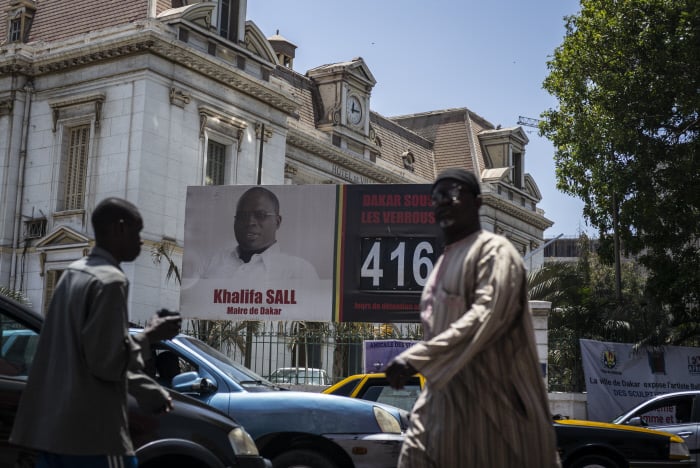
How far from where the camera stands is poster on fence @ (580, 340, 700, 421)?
18141mm

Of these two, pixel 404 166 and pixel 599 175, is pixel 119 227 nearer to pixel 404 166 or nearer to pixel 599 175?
pixel 599 175

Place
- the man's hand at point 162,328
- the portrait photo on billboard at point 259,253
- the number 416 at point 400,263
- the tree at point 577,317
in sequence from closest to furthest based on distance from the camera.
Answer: the man's hand at point 162,328
the number 416 at point 400,263
the portrait photo on billboard at point 259,253
the tree at point 577,317

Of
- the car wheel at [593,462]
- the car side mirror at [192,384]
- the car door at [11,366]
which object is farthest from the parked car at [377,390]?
the car door at [11,366]

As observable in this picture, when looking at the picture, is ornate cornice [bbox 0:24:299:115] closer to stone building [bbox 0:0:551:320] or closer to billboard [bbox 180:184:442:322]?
stone building [bbox 0:0:551:320]

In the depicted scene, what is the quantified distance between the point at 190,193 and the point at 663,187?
527 inches

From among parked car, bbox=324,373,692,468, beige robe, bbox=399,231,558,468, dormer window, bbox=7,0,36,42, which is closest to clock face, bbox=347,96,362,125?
dormer window, bbox=7,0,36,42

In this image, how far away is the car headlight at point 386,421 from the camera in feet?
26.1

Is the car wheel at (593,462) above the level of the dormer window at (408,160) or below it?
below

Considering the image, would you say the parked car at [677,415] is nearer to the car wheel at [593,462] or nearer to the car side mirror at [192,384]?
the car wheel at [593,462]

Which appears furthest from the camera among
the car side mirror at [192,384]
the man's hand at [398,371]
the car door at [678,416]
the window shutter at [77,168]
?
the window shutter at [77,168]

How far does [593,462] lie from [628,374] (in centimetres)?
835

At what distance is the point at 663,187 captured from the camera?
81.5 ft

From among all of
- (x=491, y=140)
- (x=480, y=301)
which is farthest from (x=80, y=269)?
(x=491, y=140)

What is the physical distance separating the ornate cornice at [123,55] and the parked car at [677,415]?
20.6m
